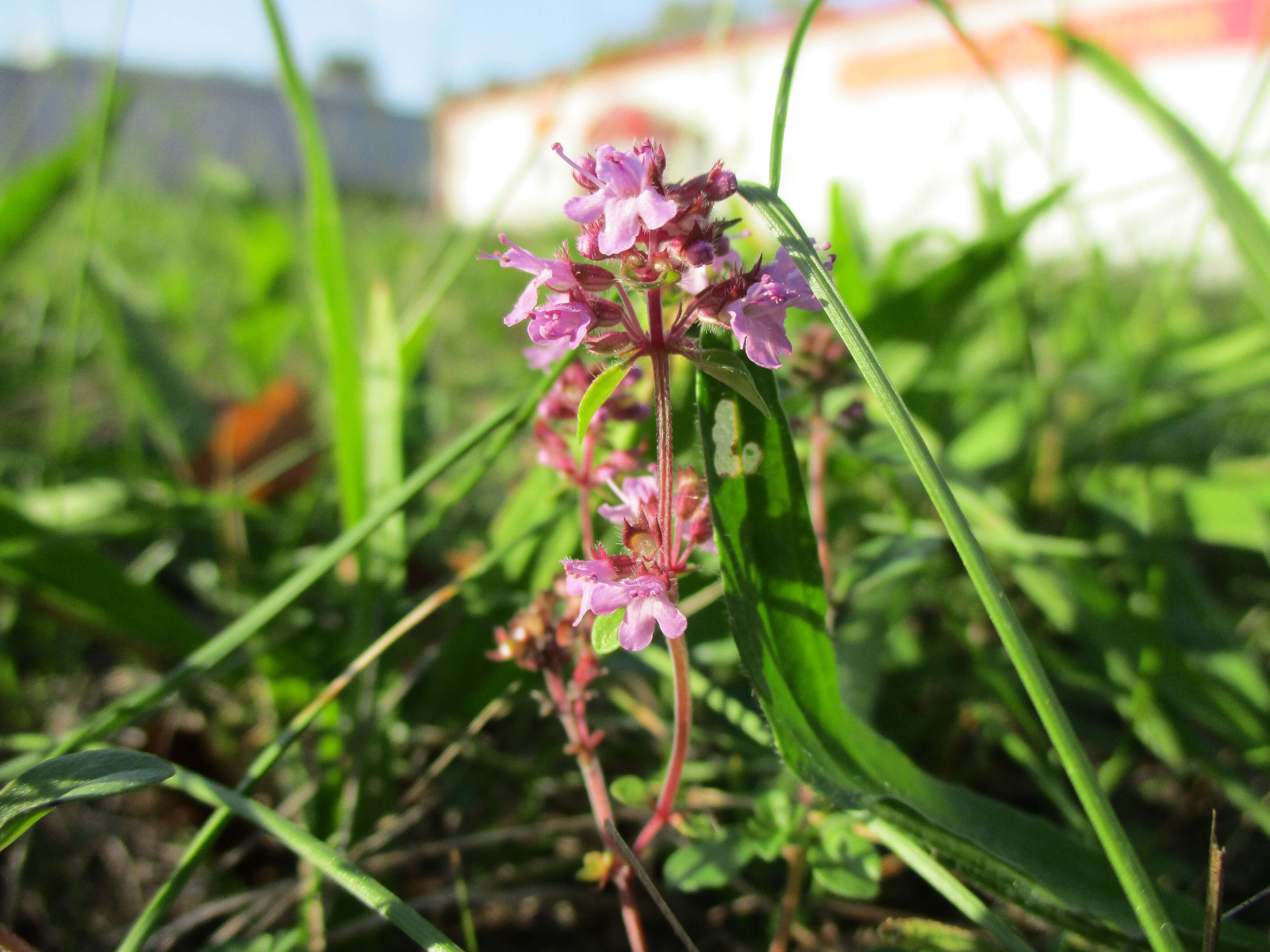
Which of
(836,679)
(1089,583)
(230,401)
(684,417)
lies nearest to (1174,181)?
(1089,583)

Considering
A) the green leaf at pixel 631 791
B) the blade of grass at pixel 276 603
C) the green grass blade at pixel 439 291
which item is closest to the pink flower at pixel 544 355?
the blade of grass at pixel 276 603

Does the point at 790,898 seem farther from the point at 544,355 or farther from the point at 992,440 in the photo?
the point at 992,440

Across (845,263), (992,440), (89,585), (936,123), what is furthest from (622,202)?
(936,123)

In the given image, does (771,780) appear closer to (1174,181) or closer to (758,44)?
(1174,181)

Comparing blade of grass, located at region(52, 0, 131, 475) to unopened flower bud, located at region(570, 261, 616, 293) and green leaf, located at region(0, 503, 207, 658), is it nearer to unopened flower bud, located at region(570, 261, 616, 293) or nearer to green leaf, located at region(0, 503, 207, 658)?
green leaf, located at region(0, 503, 207, 658)

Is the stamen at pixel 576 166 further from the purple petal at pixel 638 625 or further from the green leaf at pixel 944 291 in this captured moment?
the green leaf at pixel 944 291

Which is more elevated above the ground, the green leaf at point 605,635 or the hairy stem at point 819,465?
the hairy stem at point 819,465

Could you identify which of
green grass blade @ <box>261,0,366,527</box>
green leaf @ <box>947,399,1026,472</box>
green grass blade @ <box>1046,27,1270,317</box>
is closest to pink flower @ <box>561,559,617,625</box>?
green grass blade @ <box>261,0,366,527</box>
